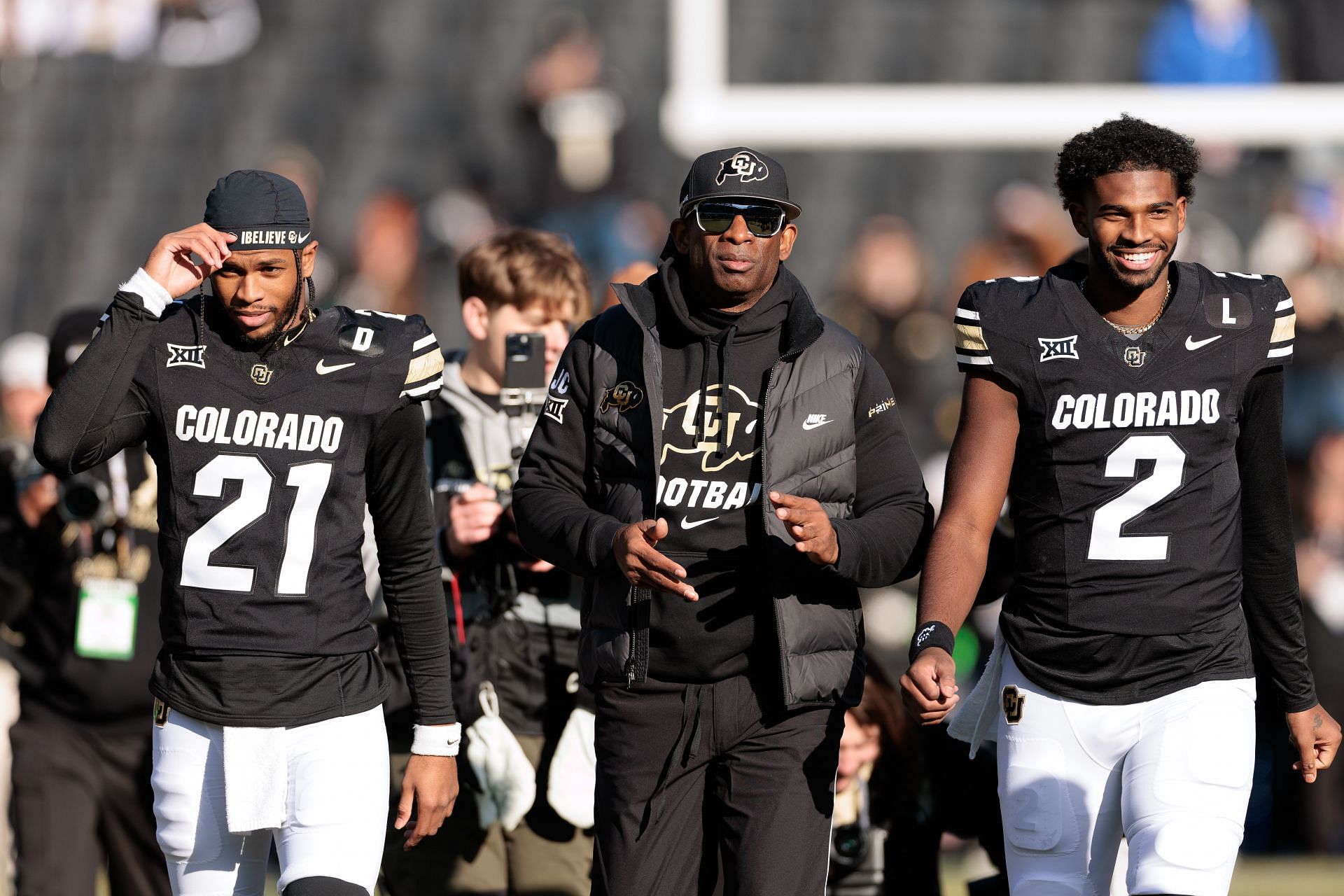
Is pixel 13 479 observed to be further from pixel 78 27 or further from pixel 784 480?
pixel 78 27

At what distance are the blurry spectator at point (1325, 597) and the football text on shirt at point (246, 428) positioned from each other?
5.25 meters

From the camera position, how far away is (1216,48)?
9.92m

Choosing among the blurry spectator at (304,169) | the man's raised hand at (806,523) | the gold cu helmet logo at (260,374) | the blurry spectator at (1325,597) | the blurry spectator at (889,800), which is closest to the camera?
the man's raised hand at (806,523)

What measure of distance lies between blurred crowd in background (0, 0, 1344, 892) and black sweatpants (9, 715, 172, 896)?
13.6ft

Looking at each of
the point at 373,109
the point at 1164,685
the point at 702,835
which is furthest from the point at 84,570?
the point at 373,109

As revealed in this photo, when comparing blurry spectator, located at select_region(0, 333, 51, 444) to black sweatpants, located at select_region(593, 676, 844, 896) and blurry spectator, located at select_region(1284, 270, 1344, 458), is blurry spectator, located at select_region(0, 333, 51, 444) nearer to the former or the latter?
black sweatpants, located at select_region(593, 676, 844, 896)

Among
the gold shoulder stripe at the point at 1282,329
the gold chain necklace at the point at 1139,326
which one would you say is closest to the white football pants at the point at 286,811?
the gold chain necklace at the point at 1139,326

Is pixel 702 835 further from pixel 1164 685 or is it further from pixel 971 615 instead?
pixel 971 615

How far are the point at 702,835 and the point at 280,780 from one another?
0.89 metres

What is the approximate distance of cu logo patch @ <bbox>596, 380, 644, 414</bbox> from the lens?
162 inches

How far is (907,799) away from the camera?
5.29m

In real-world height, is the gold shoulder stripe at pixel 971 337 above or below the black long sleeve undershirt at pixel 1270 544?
above

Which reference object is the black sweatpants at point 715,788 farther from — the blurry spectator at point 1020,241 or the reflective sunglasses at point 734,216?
the blurry spectator at point 1020,241

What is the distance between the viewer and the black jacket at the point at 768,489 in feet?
13.1
